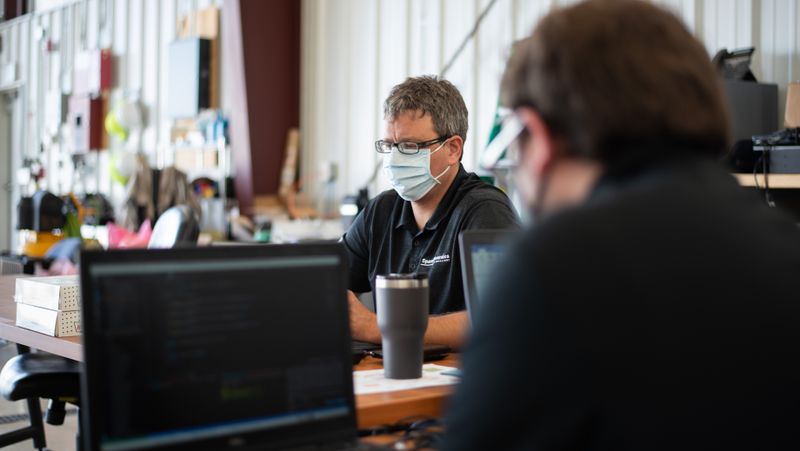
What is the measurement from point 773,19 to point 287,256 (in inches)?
143

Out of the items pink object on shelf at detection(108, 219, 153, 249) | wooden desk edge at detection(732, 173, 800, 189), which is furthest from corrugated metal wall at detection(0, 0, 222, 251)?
wooden desk edge at detection(732, 173, 800, 189)

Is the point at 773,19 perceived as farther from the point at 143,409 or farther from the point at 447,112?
the point at 143,409

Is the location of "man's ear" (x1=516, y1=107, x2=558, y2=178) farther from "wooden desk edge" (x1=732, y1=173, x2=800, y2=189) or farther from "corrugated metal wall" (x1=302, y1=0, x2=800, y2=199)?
"corrugated metal wall" (x1=302, y1=0, x2=800, y2=199)

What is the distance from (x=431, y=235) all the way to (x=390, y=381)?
833mm

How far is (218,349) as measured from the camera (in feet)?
3.58

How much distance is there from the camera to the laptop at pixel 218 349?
1029mm

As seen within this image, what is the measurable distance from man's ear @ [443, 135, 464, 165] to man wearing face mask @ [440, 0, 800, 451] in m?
1.62

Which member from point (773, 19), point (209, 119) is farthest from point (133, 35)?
point (773, 19)

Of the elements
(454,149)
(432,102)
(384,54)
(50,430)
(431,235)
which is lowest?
(50,430)

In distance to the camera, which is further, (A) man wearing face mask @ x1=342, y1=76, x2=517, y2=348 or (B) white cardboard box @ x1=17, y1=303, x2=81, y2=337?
(A) man wearing face mask @ x1=342, y1=76, x2=517, y2=348

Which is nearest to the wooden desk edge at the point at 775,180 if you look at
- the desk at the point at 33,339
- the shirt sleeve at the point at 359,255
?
the shirt sleeve at the point at 359,255

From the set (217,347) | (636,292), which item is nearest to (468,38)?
(217,347)

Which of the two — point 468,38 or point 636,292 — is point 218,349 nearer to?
point 636,292

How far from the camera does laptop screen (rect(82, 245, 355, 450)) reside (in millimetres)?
1030
